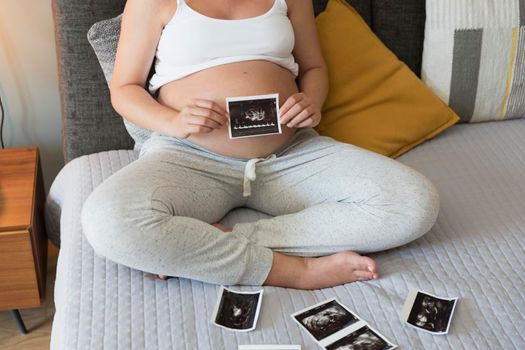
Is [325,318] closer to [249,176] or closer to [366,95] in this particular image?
[249,176]

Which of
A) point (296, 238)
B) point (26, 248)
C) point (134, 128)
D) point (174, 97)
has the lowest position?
point (26, 248)

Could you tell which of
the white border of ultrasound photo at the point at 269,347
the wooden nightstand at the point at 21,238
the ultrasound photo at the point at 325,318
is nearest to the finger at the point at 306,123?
the ultrasound photo at the point at 325,318

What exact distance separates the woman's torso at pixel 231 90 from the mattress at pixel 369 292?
0.57 feet

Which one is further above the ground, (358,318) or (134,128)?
(134,128)

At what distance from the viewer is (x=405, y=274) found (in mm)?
1476

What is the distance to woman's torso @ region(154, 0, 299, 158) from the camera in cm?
165

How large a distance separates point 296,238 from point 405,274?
0.82 feet

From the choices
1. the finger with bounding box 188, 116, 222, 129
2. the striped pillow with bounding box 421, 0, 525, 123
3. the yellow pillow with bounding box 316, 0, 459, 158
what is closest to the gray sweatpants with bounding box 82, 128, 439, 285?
the finger with bounding box 188, 116, 222, 129

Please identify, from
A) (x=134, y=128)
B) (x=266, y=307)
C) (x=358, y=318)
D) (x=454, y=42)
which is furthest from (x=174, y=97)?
(x=454, y=42)

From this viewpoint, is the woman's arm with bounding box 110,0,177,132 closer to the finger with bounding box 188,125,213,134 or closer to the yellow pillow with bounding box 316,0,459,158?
the finger with bounding box 188,125,213,134

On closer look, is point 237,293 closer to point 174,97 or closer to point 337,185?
point 337,185

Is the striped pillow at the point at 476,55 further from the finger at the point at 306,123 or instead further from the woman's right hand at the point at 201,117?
the woman's right hand at the point at 201,117

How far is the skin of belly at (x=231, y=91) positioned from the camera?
1650 millimetres

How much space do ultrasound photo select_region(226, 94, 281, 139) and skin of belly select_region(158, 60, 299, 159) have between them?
0.05 metres
